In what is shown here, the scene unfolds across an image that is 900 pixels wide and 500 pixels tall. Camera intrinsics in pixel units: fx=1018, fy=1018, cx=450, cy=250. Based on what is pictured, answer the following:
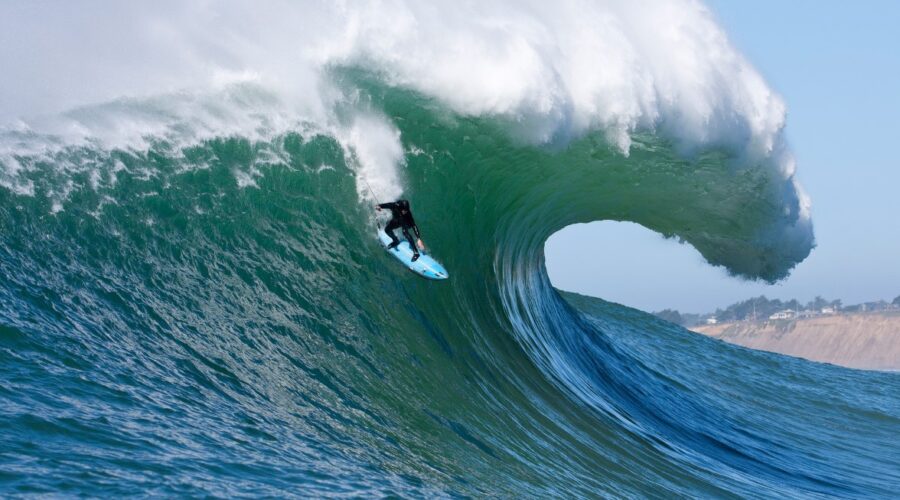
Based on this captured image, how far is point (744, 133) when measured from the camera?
1295cm

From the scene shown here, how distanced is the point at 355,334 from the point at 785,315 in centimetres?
9319

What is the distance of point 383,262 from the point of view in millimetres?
9859

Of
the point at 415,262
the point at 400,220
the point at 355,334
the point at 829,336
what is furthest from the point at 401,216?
the point at 829,336

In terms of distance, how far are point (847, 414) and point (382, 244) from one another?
34.0ft

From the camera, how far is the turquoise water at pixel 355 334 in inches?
231

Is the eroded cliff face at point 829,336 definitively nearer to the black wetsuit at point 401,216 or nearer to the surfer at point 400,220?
the surfer at point 400,220

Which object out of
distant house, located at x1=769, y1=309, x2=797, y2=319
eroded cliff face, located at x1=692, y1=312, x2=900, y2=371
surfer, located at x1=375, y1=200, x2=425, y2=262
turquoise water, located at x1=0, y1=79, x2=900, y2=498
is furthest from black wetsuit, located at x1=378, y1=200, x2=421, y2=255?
distant house, located at x1=769, y1=309, x2=797, y2=319

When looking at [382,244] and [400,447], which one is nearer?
[400,447]

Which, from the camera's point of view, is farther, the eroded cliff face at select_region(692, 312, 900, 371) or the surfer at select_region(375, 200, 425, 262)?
the eroded cliff face at select_region(692, 312, 900, 371)

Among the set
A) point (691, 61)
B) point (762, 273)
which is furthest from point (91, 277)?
point (762, 273)

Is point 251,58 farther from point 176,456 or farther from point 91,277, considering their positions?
point 176,456

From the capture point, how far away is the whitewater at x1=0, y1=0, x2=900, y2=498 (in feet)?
20.2

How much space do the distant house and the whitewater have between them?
82.9 m

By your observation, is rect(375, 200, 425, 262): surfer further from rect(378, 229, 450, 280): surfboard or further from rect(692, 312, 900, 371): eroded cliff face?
rect(692, 312, 900, 371): eroded cliff face
